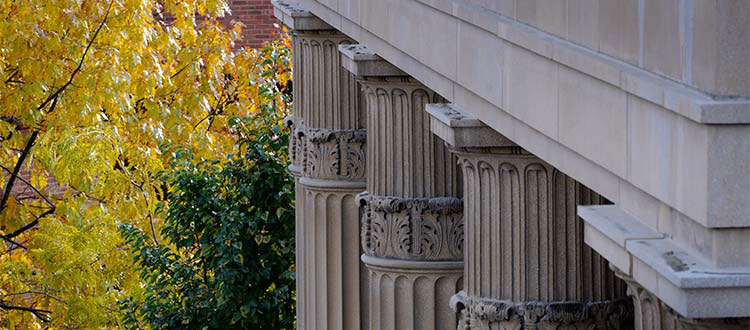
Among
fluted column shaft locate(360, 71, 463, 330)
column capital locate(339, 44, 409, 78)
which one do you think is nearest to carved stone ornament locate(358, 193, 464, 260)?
fluted column shaft locate(360, 71, 463, 330)

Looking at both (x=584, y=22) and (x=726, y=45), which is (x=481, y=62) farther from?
(x=726, y=45)

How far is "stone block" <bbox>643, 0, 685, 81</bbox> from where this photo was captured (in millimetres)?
3000

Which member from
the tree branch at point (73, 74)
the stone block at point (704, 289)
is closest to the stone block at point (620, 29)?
the stone block at point (704, 289)

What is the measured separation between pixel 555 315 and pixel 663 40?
228 centimetres

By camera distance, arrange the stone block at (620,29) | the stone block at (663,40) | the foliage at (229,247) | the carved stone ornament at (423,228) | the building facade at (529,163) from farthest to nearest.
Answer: the foliage at (229,247) < the carved stone ornament at (423,228) < the stone block at (620,29) < the stone block at (663,40) < the building facade at (529,163)

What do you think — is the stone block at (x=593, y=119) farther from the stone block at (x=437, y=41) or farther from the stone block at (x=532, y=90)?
the stone block at (x=437, y=41)

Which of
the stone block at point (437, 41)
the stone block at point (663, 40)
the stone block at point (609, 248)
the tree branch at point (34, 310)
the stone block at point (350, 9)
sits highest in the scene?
the stone block at point (350, 9)

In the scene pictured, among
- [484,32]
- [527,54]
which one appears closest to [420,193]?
[484,32]

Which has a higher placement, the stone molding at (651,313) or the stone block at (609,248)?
the stone block at (609,248)

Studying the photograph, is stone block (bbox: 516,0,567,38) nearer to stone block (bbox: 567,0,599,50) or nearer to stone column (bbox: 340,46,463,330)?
stone block (bbox: 567,0,599,50)

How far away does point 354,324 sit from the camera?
10.7 m

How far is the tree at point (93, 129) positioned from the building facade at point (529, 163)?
429cm

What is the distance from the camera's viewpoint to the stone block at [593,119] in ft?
11.2

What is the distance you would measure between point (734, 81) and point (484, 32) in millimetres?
2053
